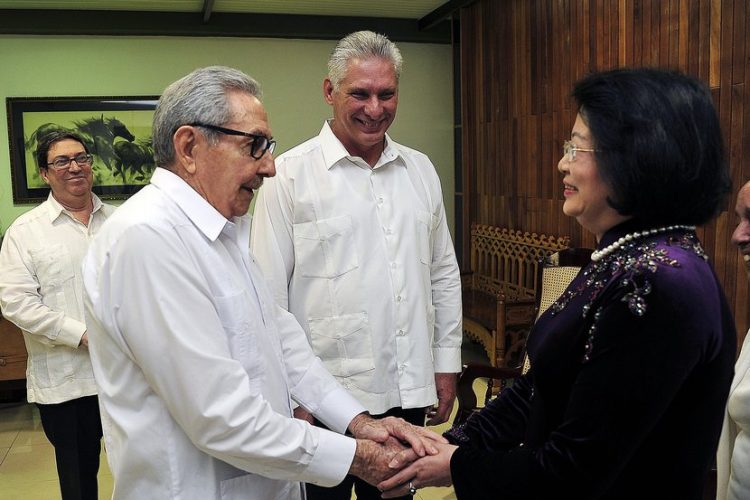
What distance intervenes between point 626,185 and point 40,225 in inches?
96.0

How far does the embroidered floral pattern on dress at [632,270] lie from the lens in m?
1.15

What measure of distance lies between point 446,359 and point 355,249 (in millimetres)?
553

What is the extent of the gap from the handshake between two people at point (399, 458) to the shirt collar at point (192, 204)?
60 centimetres

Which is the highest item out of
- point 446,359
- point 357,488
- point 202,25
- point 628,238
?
point 202,25

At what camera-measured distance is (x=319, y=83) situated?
7188 mm

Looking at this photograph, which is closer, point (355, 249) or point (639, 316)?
point (639, 316)

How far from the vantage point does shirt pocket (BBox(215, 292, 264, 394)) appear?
142cm

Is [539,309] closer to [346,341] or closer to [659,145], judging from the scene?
[346,341]

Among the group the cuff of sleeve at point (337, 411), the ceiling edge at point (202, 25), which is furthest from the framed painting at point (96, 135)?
the cuff of sleeve at point (337, 411)

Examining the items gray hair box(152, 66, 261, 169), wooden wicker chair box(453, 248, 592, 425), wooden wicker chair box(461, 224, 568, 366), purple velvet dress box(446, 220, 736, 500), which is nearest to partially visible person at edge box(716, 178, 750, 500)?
purple velvet dress box(446, 220, 736, 500)

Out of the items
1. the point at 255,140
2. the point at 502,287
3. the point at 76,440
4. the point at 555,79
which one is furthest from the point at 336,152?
the point at 502,287

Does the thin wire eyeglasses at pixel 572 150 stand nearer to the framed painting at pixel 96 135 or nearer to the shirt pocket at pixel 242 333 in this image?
the shirt pocket at pixel 242 333

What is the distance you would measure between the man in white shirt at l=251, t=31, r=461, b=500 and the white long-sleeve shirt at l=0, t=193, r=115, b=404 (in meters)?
1.02

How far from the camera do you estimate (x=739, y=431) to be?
1.86 metres
